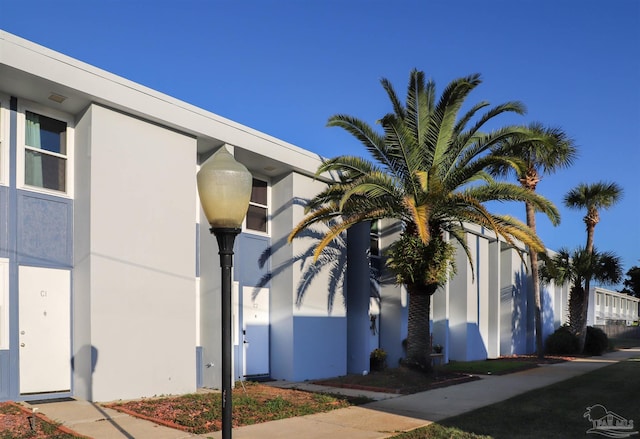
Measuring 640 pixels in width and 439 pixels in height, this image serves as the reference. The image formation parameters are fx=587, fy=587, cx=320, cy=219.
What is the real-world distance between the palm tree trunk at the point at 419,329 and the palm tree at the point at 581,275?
46.0 ft

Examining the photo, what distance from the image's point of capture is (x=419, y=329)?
15.0 m

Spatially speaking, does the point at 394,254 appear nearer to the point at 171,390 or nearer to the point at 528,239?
the point at 528,239

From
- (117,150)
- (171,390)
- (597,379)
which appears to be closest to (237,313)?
(171,390)

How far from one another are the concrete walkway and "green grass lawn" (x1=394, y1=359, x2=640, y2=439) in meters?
0.42

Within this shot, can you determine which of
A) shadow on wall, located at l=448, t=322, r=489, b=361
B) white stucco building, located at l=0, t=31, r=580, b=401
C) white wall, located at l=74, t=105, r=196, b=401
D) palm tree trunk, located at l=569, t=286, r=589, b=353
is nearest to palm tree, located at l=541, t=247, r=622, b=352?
A: palm tree trunk, located at l=569, t=286, r=589, b=353

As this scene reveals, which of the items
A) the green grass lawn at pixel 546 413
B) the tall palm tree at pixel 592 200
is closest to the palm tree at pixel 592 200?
the tall palm tree at pixel 592 200

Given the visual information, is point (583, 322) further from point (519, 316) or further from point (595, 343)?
point (519, 316)

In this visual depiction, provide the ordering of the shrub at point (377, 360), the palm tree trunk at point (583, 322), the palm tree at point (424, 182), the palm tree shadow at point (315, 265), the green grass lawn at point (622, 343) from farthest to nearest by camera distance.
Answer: the green grass lawn at point (622, 343)
the palm tree trunk at point (583, 322)
the shrub at point (377, 360)
the palm tree shadow at point (315, 265)
the palm tree at point (424, 182)

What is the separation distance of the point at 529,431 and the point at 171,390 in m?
6.87

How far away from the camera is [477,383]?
15297 mm

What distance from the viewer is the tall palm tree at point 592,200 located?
2811cm

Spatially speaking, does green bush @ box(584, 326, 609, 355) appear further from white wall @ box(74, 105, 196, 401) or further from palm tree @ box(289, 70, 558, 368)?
white wall @ box(74, 105, 196, 401)

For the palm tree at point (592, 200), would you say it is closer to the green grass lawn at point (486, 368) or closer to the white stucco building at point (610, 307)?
the green grass lawn at point (486, 368)

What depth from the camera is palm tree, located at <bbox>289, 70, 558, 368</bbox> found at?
1371cm
